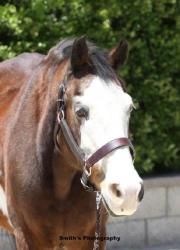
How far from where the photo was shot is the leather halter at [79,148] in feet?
9.30

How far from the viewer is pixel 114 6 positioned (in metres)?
5.36

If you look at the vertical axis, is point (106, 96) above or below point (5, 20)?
below

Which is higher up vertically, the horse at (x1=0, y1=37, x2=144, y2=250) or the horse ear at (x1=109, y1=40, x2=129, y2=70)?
the horse ear at (x1=109, y1=40, x2=129, y2=70)

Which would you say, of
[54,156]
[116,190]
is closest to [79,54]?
[54,156]

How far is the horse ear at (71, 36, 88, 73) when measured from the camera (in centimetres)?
307

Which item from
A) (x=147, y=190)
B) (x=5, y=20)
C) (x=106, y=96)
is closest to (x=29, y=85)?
(x=106, y=96)

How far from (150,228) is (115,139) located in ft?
9.53

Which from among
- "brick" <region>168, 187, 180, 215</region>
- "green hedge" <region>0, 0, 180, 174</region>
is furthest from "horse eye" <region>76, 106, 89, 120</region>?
"brick" <region>168, 187, 180, 215</region>

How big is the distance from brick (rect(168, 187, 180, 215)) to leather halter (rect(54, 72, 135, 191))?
2433 millimetres

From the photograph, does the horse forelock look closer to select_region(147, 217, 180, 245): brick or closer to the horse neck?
the horse neck

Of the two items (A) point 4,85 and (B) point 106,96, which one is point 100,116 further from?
(A) point 4,85

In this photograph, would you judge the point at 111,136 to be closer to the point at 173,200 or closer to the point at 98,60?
the point at 98,60

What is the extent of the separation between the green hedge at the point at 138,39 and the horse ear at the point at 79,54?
2.11 meters

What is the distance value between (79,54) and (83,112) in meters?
0.29
